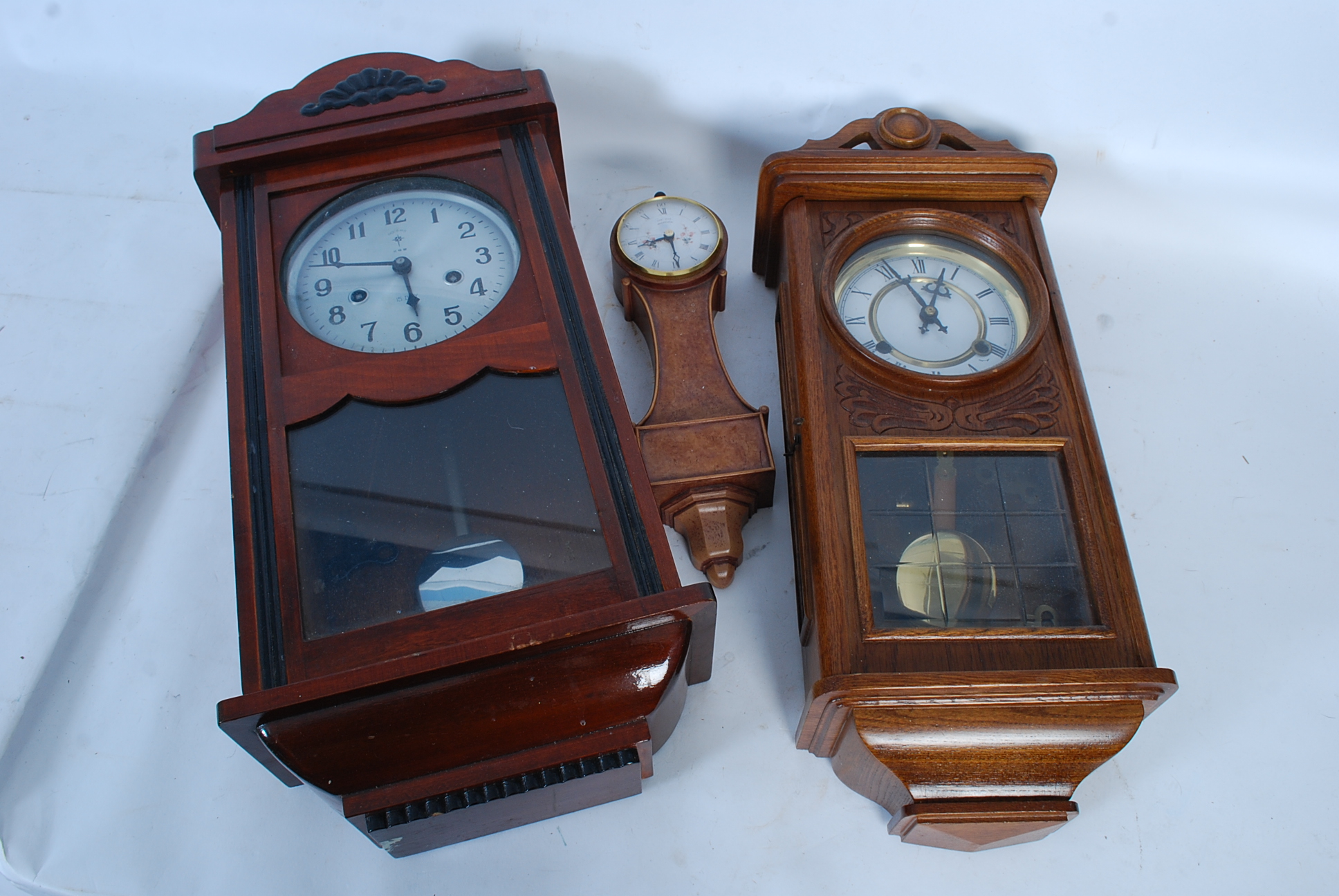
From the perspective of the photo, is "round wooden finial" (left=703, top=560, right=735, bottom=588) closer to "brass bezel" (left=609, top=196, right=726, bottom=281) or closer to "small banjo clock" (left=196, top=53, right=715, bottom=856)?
"small banjo clock" (left=196, top=53, right=715, bottom=856)

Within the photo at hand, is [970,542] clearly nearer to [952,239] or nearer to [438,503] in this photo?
[952,239]

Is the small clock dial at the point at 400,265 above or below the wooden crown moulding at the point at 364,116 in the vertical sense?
below

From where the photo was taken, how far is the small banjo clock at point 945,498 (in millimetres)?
1048

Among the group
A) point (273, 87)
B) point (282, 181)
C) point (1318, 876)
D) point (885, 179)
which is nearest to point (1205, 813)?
point (1318, 876)

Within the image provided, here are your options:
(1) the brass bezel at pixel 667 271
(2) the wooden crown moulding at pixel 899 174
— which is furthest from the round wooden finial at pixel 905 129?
(1) the brass bezel at pixel 667 271

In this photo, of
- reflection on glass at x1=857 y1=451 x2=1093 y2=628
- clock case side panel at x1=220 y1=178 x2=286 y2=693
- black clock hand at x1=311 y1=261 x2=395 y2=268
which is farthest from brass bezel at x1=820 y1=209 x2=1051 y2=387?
clock case side panel at x1=220 y1=178 x2=286 y2=693

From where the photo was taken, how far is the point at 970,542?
3.73ft

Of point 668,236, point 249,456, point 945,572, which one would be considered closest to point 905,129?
point 668,236

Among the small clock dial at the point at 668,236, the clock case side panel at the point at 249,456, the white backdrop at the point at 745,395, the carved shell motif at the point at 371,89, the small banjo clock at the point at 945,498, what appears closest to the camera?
the clock case side panel at the point at 249,456

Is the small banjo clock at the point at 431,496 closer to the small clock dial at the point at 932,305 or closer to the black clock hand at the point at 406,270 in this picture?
the black clock hand at the point at 406,270

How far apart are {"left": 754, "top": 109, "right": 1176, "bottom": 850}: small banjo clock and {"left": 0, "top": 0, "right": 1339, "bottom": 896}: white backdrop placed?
14 cm

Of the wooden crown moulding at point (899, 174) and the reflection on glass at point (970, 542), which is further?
the wooden crown moulding at point (899, 174)

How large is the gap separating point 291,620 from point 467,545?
0.18m

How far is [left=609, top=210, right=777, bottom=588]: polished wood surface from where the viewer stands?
1.24 meters
